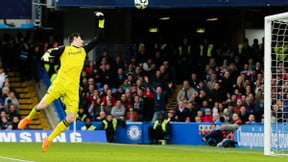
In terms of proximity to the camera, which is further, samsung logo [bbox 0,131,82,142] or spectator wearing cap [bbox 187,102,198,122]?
spectator wearing cap [bbox 187,102,198,122]

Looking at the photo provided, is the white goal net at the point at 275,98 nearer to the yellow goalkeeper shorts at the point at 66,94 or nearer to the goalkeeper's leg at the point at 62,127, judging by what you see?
the yellow goalkeeper shorts at the point at 66,94

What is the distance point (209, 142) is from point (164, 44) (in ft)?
30.4

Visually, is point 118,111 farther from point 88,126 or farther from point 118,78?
point 118,78

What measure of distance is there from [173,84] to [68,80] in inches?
625

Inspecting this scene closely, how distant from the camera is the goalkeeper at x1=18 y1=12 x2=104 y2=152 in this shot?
62.3 feet

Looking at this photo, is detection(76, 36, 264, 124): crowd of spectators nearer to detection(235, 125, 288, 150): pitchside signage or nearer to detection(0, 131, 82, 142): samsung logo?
detection(235, 125, 288, 150): pitchside signage

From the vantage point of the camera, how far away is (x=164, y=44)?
37.8m

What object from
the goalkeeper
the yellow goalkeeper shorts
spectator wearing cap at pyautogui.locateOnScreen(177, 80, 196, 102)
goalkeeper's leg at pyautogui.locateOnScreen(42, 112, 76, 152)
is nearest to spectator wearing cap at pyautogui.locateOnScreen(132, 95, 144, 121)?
spectator wearing cap at pyautogui.locateOnScreen(177, 80, 196, 102)

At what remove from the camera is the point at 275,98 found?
24.1 m

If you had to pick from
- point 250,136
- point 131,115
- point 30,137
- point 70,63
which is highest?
point 70,63

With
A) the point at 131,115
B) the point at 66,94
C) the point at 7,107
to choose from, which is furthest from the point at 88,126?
the point at 66,94

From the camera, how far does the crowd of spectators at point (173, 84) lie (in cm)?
3094

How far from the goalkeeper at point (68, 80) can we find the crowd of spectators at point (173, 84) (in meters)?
10.4

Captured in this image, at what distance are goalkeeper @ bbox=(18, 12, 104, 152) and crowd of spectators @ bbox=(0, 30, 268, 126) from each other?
34.2 feet
